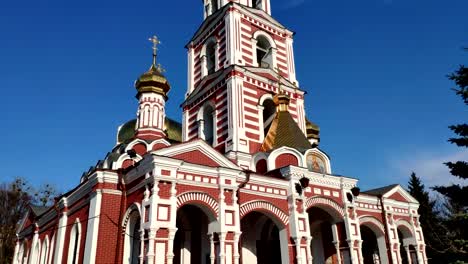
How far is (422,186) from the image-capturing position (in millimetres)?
30266

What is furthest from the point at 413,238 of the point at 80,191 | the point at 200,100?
the point at 80,191

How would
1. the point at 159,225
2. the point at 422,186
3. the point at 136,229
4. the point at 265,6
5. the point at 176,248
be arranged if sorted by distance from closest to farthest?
the point at 159,225 → the point at 136,229 → the point at 176,248 → the point at 265,6 → the point at 422,186

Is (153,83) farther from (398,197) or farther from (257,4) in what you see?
(398,197)

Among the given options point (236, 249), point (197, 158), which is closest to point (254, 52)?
point (197, 158)

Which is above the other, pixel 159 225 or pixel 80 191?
pixel 80 191

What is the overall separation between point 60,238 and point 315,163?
11.4 metres

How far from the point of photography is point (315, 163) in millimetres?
16922

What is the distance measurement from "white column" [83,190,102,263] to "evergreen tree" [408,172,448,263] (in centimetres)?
1868

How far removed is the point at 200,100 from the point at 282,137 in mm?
6077

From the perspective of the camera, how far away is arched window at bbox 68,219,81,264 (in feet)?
51.1

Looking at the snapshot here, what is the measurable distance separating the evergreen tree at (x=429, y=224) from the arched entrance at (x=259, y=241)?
11636 millimetres

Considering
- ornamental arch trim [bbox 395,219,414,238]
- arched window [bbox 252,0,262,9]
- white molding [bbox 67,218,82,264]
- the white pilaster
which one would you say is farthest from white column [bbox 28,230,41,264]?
arched window [bbox 252,0,262,9]

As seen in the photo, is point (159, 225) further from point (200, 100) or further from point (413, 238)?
point (413, 238)

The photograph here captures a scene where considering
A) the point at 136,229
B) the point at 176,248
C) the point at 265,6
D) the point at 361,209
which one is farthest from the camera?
the point at 265,6
